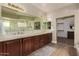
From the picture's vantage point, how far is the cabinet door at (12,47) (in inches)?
60.0

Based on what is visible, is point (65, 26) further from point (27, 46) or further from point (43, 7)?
point (27, 46)

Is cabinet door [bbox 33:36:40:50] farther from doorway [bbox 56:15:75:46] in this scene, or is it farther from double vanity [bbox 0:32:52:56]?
doorway [bbox 56:15:75:46]

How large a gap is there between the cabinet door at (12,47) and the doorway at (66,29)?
2.50ft

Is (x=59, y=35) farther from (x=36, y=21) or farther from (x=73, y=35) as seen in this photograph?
(x=36, y=21)

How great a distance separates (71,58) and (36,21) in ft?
2.82

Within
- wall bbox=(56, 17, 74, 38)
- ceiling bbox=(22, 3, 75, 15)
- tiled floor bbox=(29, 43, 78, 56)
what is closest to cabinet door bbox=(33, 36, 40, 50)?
tiled floor bbox=(29, 43, 78, 56)

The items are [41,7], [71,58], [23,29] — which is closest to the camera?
[71,58]

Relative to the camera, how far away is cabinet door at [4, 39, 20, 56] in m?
1.52

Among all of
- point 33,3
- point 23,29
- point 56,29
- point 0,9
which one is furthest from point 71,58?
point 0,9

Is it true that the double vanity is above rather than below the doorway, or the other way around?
below

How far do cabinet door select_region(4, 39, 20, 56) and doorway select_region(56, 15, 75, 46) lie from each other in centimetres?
76

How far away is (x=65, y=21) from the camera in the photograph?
5.30ft

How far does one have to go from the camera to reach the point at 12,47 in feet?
5.34

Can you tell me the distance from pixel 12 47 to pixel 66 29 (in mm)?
981
